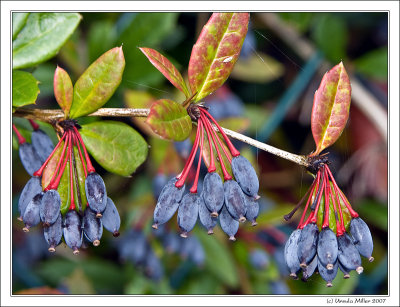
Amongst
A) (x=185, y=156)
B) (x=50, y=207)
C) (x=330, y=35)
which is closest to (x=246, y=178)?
(x=50, y=207)

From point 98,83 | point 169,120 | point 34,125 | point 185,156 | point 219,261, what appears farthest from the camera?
point 219,261

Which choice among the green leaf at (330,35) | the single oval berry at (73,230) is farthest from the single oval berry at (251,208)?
the green leaf at (330,35)

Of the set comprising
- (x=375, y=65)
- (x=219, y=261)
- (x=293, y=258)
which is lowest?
(x=219, y=261)

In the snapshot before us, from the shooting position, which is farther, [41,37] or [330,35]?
[330,35]

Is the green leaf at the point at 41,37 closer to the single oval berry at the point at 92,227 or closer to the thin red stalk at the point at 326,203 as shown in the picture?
the single oval berry at the point at 92,227

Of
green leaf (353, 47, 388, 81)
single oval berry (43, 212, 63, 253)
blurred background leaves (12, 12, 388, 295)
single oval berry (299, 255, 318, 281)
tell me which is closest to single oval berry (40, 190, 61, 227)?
single oval berry (43, 212, 63, 253)

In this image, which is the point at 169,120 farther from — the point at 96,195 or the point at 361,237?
the point at 361,237

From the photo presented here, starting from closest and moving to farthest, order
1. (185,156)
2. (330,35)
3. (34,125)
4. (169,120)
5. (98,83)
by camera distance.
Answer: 1. (169,120)
2. (98,83)
3. (34,125)
4. (185,156)
5. (330,35)
